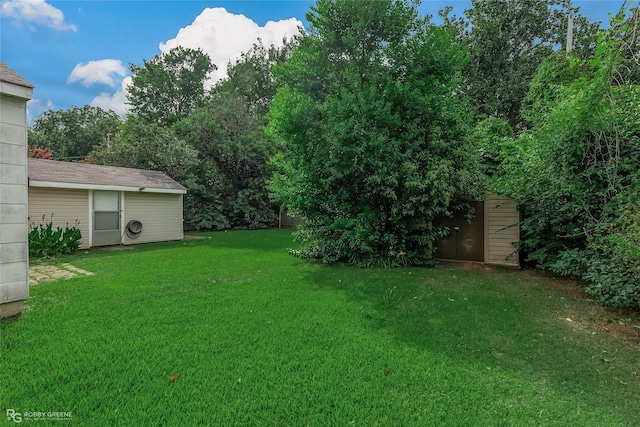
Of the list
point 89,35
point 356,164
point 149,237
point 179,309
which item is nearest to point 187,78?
point 149,237

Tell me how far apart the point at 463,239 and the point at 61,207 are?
11366 millimetres

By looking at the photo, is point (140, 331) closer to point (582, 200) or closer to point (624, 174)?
point (582, 200)

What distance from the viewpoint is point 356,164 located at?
6.31 m

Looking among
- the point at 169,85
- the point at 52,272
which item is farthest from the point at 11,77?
the point at 169,85

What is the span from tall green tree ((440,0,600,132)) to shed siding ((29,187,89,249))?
57.3ft

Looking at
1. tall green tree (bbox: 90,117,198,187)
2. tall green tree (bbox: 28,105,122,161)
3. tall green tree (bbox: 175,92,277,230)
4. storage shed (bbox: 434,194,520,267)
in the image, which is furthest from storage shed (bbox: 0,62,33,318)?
tall green tree (bbox: 28,105,122,161)

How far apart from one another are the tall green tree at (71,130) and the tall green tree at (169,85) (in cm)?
431

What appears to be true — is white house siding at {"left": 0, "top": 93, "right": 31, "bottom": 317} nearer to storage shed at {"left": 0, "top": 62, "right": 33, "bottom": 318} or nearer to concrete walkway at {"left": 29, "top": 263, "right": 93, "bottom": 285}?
storage shed at {"left": 0, "top": 62, "right": 33, "bottom": 318}

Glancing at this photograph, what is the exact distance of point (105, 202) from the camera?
968 cm

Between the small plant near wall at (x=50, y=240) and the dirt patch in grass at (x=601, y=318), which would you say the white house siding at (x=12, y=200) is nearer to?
the small plant near wall at (x=50, y=240)

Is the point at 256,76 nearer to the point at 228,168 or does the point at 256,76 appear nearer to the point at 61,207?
the point at 228,168

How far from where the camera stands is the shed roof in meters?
8.47

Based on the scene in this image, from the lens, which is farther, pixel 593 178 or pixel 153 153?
pixel 153 153

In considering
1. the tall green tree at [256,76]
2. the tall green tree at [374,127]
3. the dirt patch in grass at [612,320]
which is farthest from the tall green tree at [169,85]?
the dirt patch in grass at [612,320]
